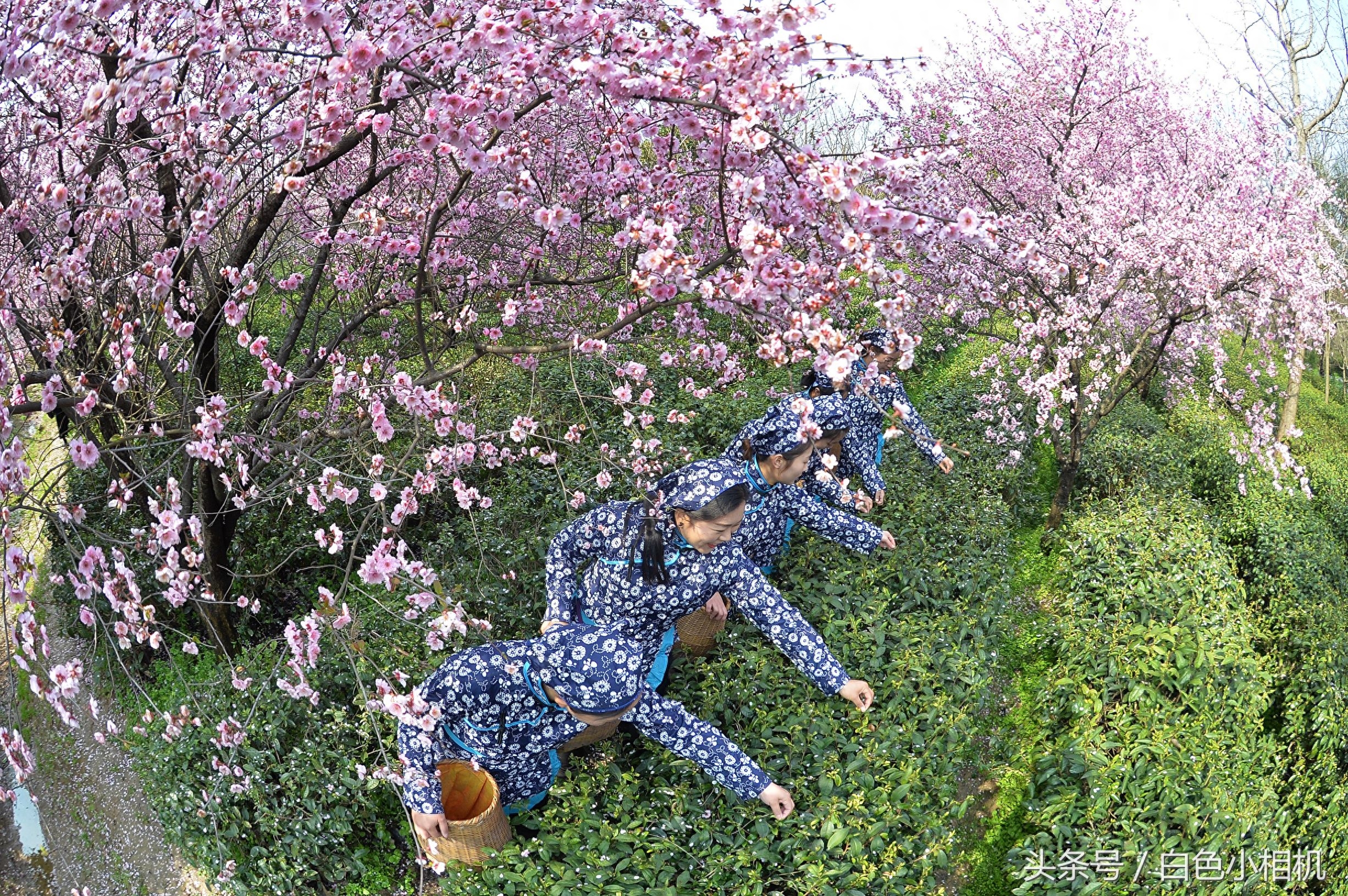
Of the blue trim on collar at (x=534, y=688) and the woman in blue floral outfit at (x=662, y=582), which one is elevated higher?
the woman in blue floral outfit at (x=662, y=582)

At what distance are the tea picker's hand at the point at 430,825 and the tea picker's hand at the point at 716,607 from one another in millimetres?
1395

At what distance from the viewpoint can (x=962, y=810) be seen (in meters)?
3.30

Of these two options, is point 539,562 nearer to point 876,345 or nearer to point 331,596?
point 331,596

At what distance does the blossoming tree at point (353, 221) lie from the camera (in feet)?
10.0

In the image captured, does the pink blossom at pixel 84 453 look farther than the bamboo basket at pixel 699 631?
No

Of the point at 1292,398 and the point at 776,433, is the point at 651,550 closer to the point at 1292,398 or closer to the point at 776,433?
the point at 776,433

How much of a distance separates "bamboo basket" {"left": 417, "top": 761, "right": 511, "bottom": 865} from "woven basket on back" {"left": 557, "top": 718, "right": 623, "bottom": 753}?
1.00 feet

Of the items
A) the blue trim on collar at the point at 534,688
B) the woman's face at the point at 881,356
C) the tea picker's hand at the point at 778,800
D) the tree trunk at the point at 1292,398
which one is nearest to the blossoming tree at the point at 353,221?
the blue trim on collar at the point at 534,688

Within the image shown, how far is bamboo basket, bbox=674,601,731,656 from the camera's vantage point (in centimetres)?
389

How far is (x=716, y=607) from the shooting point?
12.6 feet

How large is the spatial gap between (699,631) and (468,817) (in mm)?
1281

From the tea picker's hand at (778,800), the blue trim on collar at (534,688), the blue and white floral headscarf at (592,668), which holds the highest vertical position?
the blue and white floral headscarf at (592,668)

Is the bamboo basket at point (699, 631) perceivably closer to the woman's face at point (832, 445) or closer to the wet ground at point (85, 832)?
the woman's face at point (832, 445)

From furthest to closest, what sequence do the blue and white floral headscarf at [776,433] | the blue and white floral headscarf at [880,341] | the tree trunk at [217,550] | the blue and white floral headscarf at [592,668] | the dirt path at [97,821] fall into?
the tree trunk at [217,550]
the blue and white floral headscarf at [880,341]
the dirt path at [97,821]
the blue and white floral headscarf at [776,433]
the blue and white floral headscarf at [592,668]
